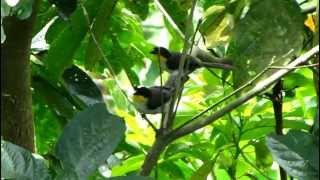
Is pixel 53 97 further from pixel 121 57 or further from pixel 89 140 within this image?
pixel 89 140

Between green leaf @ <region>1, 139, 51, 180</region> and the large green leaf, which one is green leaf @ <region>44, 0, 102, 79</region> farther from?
green leaf @ <region>1, 139, 51, 180</region>

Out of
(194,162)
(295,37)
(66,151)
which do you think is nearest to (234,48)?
(295,37)

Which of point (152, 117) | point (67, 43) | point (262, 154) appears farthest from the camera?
point (152, 117)

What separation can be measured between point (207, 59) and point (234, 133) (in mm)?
138

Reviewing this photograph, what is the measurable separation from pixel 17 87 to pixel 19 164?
0.73 feet

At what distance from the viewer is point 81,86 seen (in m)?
0.93

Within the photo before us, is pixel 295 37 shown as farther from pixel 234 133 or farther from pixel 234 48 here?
pixel 234 133

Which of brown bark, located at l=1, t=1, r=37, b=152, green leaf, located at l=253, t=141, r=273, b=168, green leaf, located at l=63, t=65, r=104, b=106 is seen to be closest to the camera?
brown bark, located at l=1, t=1, r=37, b=152

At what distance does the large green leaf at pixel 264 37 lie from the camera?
0.79m

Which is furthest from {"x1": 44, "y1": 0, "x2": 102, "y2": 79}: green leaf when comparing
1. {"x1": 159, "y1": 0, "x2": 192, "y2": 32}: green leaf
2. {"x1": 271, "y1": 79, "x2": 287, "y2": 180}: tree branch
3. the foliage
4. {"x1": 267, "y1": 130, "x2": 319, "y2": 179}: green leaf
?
{"x1": 267, "y1": 130, "x2": 319, "y2": 179}: green leaf

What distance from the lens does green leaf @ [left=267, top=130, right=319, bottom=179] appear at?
604mm

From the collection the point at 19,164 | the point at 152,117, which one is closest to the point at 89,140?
the point at 19,164

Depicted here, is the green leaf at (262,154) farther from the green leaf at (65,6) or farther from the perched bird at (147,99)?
the green leaf at (65,6)

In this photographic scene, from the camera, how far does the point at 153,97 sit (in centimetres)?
105
